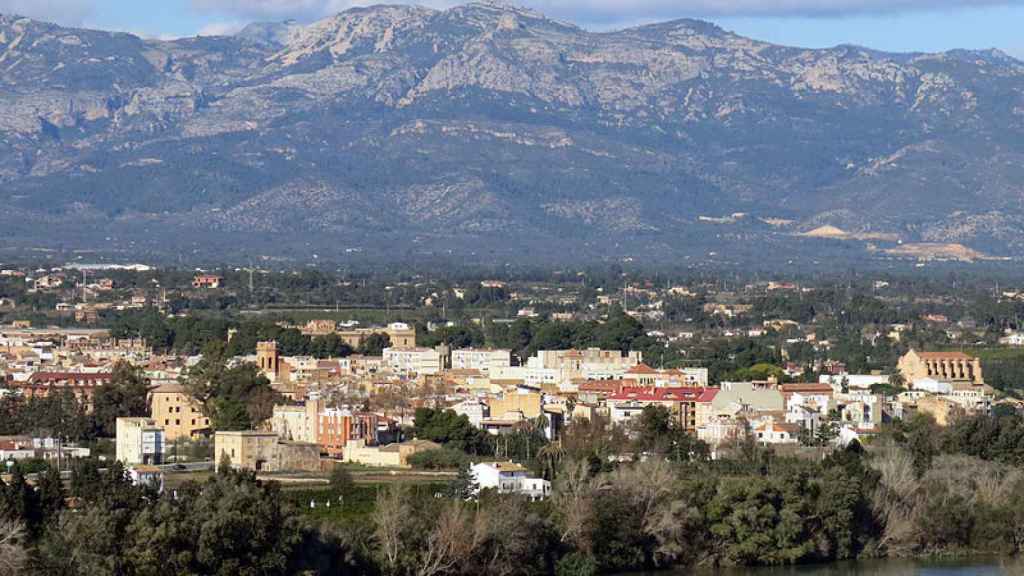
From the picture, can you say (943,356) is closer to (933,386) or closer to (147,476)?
(933,386)

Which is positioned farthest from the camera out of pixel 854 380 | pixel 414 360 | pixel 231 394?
pixel 414 360

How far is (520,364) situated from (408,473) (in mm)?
32646

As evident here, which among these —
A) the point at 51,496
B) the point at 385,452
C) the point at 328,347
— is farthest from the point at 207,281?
the point at 51,496

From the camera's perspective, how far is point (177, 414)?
188ft

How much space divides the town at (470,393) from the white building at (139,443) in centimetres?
7

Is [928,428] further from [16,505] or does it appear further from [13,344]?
[13,344]

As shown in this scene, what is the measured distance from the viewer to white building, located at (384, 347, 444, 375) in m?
76.8

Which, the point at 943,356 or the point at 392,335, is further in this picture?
the point at 392,335

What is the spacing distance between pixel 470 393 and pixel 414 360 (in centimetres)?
1332

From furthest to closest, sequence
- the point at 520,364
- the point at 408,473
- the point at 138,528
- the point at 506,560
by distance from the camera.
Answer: the point at 520,364
the point at 408,473
the point at 506,560
the point at 138,528

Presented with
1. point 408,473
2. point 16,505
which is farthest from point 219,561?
point 408,473

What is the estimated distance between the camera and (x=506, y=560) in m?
37.8

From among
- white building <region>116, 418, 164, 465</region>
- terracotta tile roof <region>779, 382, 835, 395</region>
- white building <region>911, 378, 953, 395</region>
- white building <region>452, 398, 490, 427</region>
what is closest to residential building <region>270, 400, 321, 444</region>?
white building <region>116, 418, 164, 465</region>

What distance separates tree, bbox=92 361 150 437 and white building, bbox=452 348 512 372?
63.1 ft
